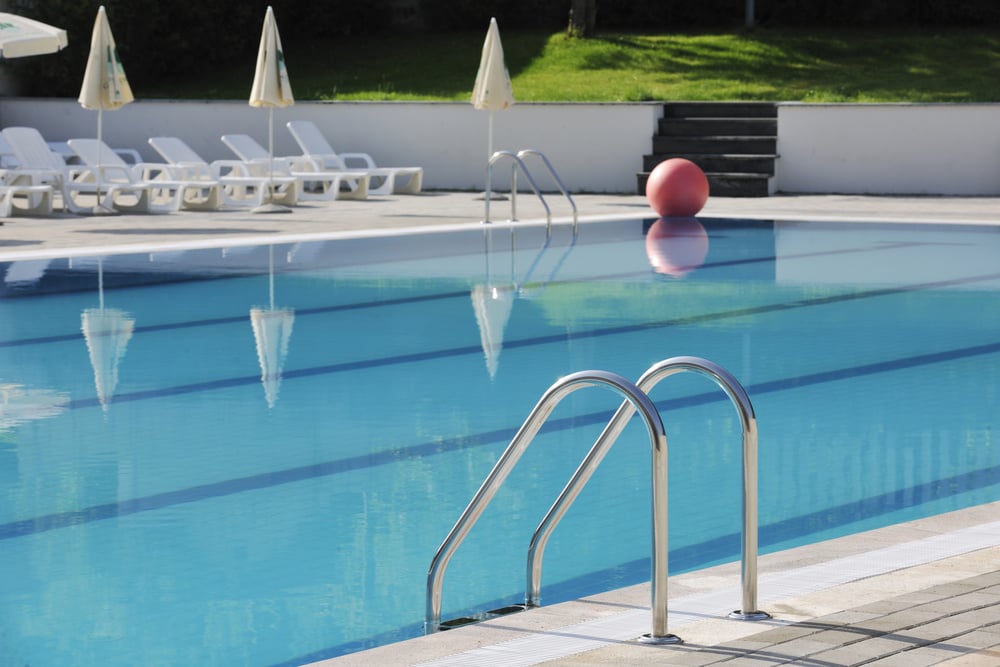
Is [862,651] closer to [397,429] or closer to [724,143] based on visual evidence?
[397,429]

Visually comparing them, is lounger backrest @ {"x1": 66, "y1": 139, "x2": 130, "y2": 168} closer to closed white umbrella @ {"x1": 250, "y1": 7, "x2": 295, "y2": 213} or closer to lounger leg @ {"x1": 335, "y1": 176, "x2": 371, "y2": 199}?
closed white umbrella @ {"x1": 250, "y1": 7, "x2": 295, "y2": 213}

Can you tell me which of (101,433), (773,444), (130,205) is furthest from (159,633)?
(130,205)

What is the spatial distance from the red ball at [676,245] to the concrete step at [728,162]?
12.7 feet

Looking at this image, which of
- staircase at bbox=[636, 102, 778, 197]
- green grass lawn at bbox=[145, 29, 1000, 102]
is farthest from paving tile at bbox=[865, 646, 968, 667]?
green grass lawn at bbox=[145, 29, 1000, 102]

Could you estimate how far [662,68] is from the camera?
27.1m

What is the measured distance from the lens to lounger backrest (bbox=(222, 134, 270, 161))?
21.0 meters

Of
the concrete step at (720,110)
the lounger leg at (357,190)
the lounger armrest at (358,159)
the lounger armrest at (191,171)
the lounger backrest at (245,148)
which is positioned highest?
the concrete step at (720,110)

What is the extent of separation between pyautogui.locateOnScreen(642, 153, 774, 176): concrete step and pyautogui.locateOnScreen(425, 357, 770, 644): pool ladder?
1865cm

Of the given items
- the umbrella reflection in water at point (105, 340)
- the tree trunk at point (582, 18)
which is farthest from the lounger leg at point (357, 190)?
the umbrella reflection in water at point (105, 340)

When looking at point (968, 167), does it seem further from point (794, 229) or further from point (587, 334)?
point (587, 334)

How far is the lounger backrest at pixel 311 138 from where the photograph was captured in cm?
2216

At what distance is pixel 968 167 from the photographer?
21.8 m

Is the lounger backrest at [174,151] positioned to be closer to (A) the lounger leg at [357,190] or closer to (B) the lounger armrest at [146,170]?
(B) the lounger armrest at [146,170]

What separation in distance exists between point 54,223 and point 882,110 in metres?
11.5
